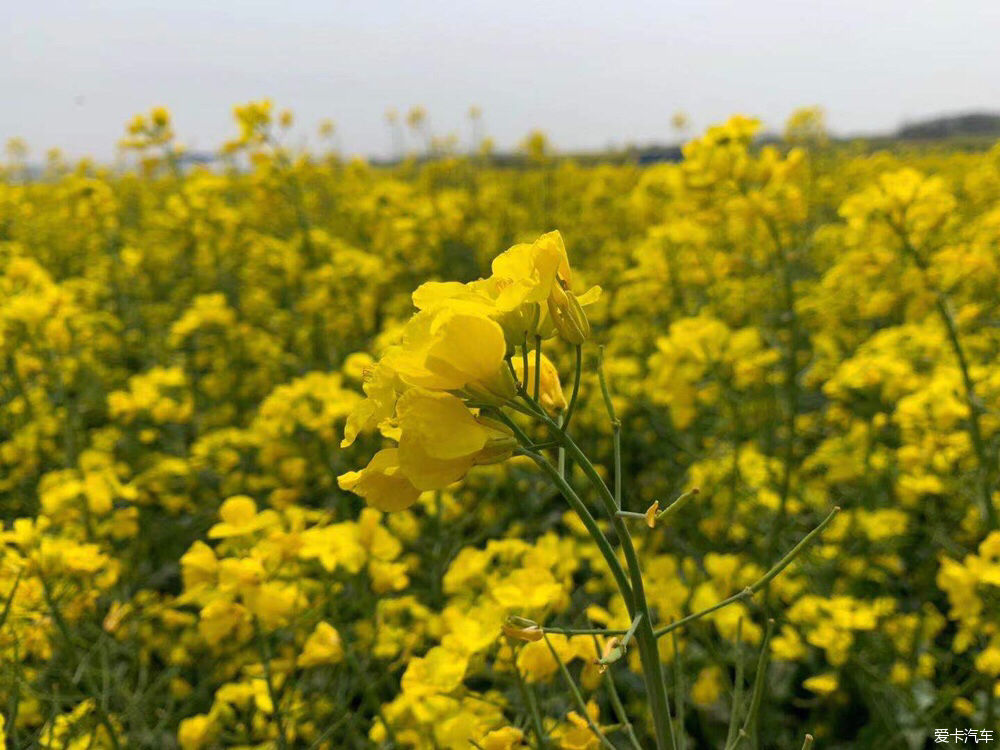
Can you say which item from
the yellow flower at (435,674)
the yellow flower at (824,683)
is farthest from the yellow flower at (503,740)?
the yellow flower at (824,683)

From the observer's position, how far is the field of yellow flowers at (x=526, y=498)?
750mm

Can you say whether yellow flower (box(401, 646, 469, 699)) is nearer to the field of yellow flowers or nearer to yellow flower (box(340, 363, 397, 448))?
the field of yellow flowers

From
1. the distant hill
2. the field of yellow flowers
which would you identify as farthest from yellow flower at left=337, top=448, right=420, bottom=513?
the distant hill

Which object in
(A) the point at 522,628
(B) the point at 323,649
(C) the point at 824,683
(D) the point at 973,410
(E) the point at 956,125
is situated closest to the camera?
(A) the point at 522,628

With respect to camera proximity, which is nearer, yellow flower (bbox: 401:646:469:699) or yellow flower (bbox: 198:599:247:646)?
yellow flower (bbox: 401:646:469:699)

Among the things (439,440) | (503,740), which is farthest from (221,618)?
(439,440)

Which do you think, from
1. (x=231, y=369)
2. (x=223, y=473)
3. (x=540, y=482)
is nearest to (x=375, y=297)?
(x=231, y=369)

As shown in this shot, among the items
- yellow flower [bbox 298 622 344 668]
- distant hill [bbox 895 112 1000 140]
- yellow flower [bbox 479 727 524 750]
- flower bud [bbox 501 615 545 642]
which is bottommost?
yellow flower [bbox 298 622 344 668]

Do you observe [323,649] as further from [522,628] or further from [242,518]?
[522,628]

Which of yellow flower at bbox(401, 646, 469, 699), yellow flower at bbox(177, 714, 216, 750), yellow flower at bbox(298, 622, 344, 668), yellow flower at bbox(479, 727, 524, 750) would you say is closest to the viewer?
yellow flower at bbox(479, 727, 524, 750)

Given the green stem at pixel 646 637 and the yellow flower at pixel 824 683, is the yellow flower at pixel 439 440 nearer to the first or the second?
the green stem at pixel 646 637

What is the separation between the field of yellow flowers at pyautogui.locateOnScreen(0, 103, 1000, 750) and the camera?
2.46 ft

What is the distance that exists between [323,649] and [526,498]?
1350mm

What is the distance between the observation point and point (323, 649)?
1396mm
